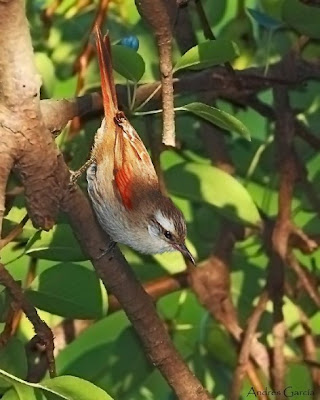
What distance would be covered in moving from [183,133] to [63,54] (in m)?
0.42

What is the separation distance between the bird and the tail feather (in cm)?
1

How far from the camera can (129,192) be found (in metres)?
2.77

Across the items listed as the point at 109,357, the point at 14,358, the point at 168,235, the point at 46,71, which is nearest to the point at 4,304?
the point at 14,358

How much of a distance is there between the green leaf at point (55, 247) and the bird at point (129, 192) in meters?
0.32

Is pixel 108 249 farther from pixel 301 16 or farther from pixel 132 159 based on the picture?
pixel 301 16

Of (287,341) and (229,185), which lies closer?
(229,185)

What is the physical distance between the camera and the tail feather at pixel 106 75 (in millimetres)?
2223

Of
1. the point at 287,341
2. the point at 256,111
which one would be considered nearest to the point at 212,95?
the point at 256,111

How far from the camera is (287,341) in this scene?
2.69 meters

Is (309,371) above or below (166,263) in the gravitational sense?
below

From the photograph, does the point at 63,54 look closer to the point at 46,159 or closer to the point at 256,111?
the point at 256,111

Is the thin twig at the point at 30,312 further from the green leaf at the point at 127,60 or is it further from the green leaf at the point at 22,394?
the green leaf at the point at 127,60

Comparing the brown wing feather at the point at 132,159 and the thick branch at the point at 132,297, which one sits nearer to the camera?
the thick branch at the point at 132,297

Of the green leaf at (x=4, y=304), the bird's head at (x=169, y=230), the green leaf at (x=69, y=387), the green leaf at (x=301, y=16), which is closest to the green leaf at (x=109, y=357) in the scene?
the bird's head at (x=169, y=230)
